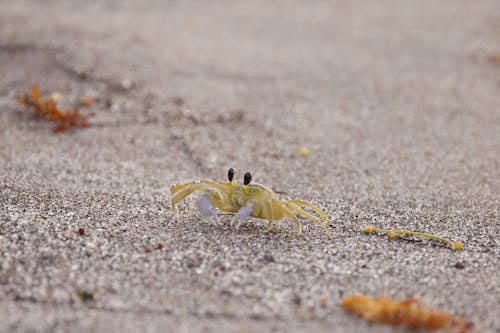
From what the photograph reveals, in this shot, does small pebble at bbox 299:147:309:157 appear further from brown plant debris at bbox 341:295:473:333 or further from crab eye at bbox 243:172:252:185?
brown plant debris at bbox 341:295:473:333

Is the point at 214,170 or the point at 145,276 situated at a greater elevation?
the point at 214,170

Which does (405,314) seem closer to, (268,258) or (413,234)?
(268,258)

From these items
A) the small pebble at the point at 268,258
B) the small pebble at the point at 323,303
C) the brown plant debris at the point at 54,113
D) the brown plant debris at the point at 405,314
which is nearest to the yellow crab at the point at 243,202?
the small pebble at the point at 268,258

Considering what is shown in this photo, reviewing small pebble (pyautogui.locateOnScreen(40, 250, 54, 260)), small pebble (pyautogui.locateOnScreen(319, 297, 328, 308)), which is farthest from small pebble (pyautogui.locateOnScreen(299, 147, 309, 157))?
small pebble (pyautogui.locateOnScreen(40, 250, 54, 260))

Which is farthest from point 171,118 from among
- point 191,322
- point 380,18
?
point 380,18

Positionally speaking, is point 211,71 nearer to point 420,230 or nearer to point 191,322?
point 420,230

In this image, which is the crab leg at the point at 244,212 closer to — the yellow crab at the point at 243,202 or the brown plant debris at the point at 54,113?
the yellow crab at the point at 243,202
